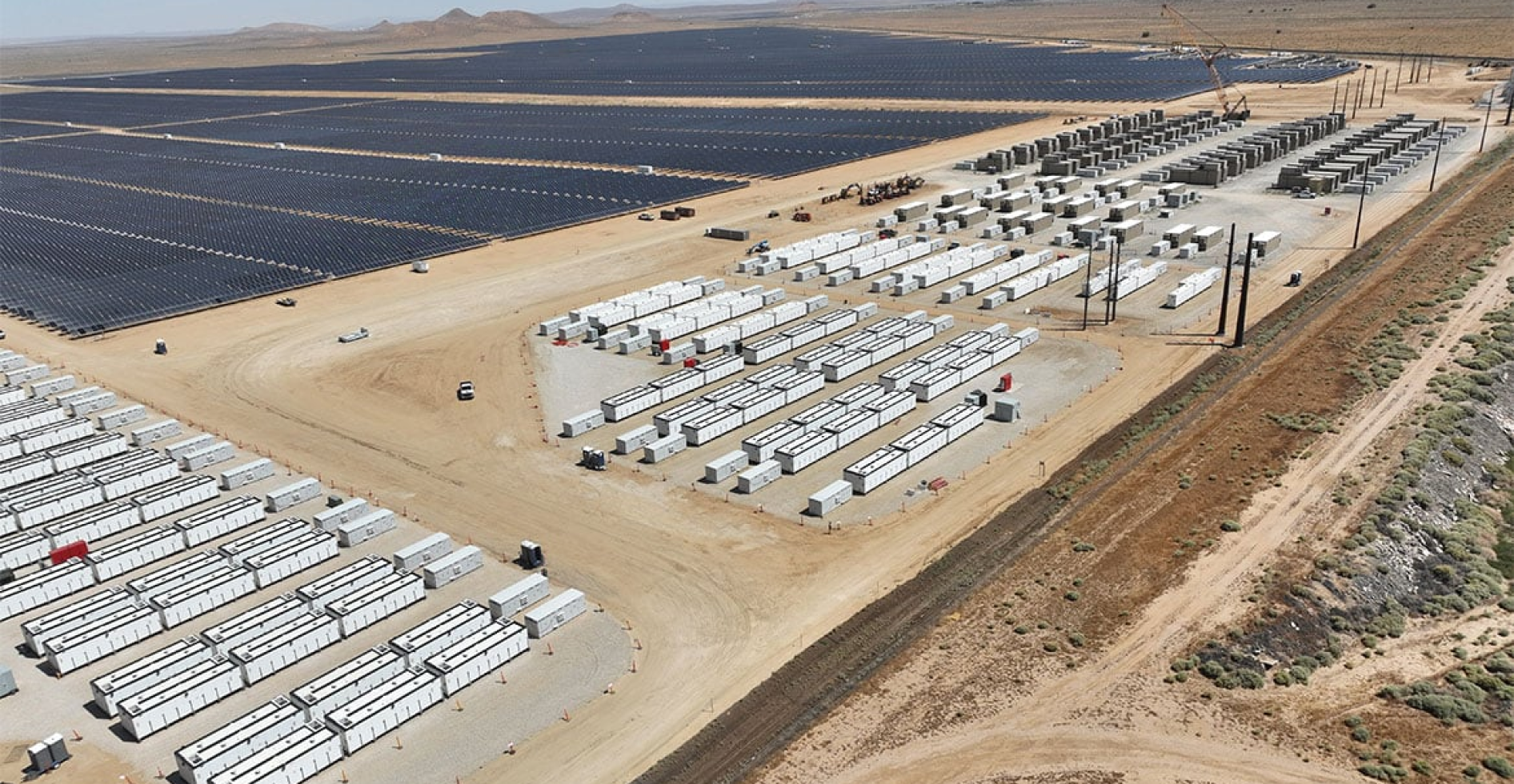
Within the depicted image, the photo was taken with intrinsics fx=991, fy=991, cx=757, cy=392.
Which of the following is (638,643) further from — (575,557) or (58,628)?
(58,628)

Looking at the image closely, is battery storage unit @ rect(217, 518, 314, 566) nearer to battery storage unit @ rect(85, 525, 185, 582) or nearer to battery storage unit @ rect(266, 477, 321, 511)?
battery storage unit @ rect(266, 477, 321, 511)

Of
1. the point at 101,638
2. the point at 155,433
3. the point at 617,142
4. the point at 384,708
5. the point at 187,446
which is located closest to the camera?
the point at 384,708

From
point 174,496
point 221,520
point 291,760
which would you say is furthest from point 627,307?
point 291,760

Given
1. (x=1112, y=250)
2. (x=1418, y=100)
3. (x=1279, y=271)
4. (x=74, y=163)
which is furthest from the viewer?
(x=1418, y=100)

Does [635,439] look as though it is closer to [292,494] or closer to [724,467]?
[724,467]

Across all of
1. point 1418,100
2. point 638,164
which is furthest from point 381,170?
point 1418,100

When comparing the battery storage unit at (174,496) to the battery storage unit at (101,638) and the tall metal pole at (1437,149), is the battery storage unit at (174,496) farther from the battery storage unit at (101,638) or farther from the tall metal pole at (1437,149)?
the tall metal pole at (1437,149)

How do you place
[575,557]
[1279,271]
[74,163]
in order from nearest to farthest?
[575,557] → [1279,271] → [74,163]
